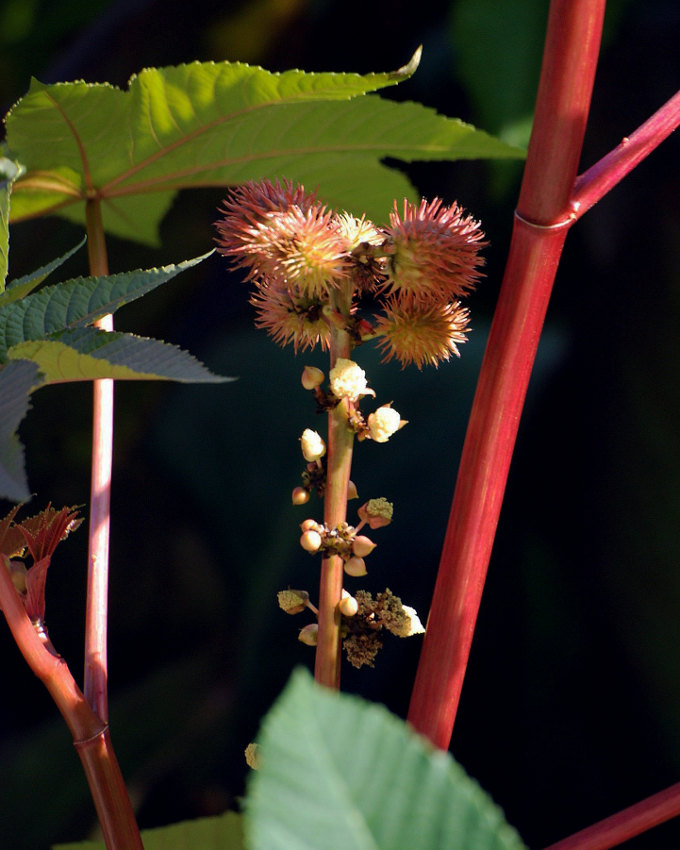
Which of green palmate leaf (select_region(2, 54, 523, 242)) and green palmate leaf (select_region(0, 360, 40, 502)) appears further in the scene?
green palmate leaf (select_region(2, 54, 523, 242))

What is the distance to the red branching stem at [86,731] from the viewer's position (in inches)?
12.4

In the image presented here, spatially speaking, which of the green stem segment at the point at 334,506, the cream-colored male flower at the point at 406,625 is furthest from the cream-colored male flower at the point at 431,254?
the cream-colored male flower at the point at 406,625

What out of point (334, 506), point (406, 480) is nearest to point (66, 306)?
point (334, 506)

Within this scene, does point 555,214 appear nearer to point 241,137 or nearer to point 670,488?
point 241,137

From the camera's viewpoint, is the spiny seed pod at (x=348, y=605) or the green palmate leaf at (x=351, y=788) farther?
the spiny seed pod at (x=348, y=605)

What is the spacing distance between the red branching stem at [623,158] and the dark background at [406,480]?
12.0 inches

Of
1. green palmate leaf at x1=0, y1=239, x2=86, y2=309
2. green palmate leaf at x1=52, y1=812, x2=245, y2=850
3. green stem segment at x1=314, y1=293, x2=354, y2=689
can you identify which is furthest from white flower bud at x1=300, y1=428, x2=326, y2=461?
green palmate leaf at x1=52, y1=812, x2=245, y2=850

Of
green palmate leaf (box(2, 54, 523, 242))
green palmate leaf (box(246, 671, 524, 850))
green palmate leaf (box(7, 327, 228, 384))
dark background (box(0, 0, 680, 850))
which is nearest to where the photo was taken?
green palmate leaf (box(246, 671, 524, 850))

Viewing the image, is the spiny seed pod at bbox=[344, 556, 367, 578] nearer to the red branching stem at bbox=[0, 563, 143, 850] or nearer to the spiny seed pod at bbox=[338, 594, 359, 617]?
the spiny seed pod at bbox=[338, 594, 359, 617]

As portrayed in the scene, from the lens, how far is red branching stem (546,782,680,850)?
0.32 metres

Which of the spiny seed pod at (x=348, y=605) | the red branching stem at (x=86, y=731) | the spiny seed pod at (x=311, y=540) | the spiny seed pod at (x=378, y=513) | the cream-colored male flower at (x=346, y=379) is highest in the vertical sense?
the cream-colored male flower at (x=346, y=379)

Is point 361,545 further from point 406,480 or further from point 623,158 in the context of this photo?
point 406,480

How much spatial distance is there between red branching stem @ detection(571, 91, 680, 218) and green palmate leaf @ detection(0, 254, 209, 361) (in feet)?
0.48

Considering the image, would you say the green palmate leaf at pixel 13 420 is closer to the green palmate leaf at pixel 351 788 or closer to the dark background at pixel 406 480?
the green palmate leaf at pixel 351 788
